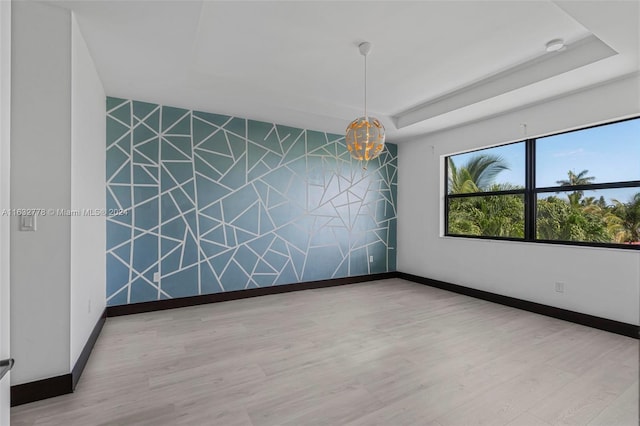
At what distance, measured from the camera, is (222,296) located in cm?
439

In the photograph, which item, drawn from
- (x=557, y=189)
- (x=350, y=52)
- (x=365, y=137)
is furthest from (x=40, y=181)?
(x=557, y=189)

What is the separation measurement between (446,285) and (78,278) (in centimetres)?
474

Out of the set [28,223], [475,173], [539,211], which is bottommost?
[28,223]

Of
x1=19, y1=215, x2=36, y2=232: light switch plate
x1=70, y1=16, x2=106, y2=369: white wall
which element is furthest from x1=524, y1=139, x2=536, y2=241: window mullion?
x1=19, y1=215, x2=36, y2=232: light switch plate

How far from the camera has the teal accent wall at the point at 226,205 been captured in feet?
12.6

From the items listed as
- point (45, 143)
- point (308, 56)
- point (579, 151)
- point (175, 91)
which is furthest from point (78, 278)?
point (579, 151)

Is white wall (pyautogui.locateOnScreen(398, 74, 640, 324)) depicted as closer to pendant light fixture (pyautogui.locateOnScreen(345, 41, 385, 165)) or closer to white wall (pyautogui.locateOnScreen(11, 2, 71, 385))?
pendant light fixture (pyautogui.locateOnScreen(345, 41, 385, 165))

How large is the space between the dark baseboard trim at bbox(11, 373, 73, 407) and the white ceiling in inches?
99.7

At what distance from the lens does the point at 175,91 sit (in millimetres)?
3633

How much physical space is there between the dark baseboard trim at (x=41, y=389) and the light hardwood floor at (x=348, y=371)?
5cm

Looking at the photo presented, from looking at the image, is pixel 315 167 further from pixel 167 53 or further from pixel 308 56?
pixel 167 53

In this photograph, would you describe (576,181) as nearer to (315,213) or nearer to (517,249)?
(517,249)

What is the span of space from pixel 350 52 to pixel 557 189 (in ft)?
9.89
